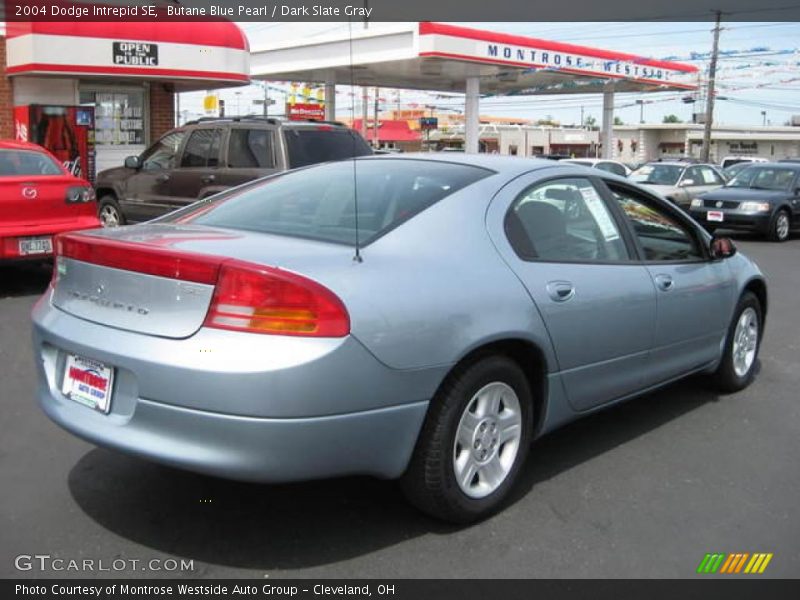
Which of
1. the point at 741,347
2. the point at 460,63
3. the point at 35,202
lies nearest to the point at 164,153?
the point at 35,202

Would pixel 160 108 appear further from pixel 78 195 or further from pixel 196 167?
pixel 78 195

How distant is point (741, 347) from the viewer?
A: 5594 millimetres

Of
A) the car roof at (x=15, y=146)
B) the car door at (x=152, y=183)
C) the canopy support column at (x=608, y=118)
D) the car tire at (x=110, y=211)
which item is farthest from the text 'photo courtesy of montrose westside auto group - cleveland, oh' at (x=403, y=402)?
the canopy support column at (x=608, y=118)

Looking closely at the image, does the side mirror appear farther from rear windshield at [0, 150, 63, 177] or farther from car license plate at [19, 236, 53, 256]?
rear windshield at [0, 150, 63, 177]

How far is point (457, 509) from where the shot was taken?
3.43 m

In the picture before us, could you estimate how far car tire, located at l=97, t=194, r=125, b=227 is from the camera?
40.7 ft

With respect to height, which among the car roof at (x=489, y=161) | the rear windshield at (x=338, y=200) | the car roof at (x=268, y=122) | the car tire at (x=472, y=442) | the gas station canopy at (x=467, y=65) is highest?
the gas station canopy at (x=467, y=65)

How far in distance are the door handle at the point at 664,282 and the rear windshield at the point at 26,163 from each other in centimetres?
675

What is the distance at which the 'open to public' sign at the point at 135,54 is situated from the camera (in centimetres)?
1503

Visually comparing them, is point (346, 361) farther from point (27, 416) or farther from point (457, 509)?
point (27, 416)

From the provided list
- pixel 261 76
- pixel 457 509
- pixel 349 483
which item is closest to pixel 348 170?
pixel 349 483

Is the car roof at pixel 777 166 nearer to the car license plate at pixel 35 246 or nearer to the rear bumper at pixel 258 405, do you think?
the car license plate at pixel 35 246

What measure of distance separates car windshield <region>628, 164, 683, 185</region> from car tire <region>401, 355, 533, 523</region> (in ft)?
53.0
